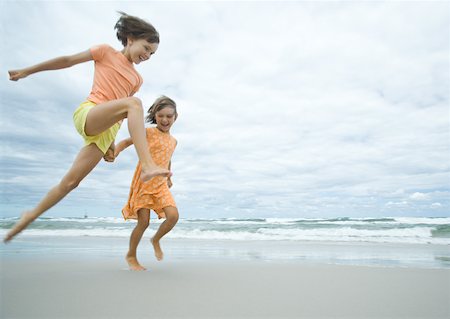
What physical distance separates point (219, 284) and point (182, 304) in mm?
616

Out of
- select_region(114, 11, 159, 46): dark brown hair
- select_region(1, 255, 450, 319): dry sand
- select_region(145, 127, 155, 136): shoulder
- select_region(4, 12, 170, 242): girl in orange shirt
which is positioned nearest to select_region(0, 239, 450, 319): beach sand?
select_region(1, 255, 450, 319): dry sand

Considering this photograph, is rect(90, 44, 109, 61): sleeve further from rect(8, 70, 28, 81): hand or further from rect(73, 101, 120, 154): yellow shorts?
rect(8, 70, 28, 81): hand

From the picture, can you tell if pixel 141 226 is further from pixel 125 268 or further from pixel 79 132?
pixel 79 132

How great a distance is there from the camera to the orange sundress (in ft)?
10.8

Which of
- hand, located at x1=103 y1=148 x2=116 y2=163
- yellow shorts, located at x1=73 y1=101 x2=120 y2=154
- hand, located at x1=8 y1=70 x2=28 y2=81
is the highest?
hand, located at x1=8 y1=70 x2=28 y2=81

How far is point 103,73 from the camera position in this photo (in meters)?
2.62

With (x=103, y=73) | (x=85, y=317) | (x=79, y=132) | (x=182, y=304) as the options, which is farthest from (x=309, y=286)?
(x=103, y=73)

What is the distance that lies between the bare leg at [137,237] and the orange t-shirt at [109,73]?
1.17 meters

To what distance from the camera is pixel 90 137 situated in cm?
252

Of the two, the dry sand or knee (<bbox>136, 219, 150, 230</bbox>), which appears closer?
the dry sand

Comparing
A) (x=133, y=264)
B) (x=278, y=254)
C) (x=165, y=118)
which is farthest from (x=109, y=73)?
(x=278, y=254)

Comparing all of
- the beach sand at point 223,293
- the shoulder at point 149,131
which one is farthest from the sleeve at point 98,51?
the beach sand at point 223,293

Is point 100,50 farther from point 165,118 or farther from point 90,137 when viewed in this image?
point 165,118

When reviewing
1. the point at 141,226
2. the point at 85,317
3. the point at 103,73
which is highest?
the point at 103,73
